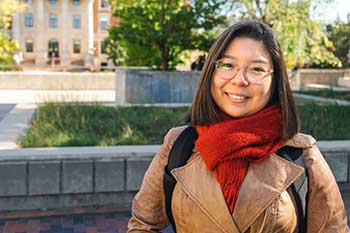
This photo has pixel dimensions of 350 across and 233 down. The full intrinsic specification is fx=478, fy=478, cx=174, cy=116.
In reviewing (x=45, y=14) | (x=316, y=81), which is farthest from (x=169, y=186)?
(x=45, y=14)

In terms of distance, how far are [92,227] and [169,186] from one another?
2.98m

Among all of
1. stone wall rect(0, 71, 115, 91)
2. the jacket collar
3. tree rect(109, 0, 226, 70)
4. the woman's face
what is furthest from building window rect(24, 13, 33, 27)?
the jacket collar

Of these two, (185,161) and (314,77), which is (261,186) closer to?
(185,161)

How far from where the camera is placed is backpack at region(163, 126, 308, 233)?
1607 mm

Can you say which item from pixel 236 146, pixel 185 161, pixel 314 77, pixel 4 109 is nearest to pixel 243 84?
pixel 236 146

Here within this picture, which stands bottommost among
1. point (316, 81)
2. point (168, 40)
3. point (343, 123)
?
point (316, 81)

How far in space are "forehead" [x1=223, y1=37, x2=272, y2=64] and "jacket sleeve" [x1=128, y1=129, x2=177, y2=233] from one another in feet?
1.28

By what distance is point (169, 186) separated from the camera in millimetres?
1702

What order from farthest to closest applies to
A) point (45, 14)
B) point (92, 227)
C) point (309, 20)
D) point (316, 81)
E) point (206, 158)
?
point (45, 14)
point (316, 81)
point (309, 20)
point (92, 227)
point (206, 158)

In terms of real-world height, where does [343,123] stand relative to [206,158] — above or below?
below

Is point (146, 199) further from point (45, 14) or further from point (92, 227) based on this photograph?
point (45, 14)

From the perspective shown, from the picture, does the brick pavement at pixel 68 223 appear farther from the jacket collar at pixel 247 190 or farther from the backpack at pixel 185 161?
the jacket collar at pixel 247 190

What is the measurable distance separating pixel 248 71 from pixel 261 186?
15.1 inches

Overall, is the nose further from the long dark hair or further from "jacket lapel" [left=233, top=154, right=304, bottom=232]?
"jacket lapel" [left=233, top=154, right=304, bottom=232]
